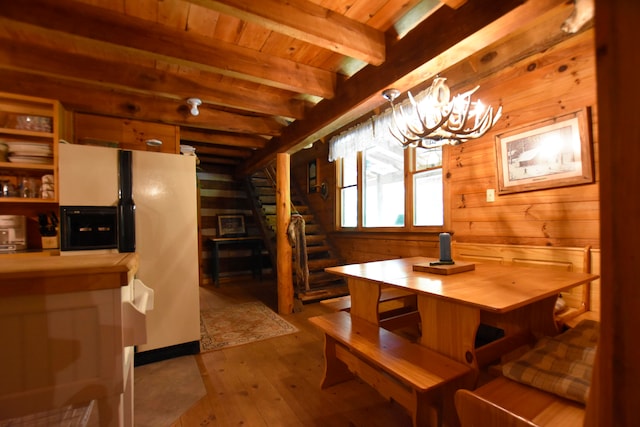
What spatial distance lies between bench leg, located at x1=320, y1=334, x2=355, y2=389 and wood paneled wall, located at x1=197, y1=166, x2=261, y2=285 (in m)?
4.02

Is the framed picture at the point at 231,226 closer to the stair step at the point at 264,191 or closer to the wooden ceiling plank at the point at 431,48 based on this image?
the stair step at the point at 264,191

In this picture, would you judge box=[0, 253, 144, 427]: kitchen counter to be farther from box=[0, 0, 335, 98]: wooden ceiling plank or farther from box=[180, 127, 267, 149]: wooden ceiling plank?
box=[180, 127, 267, 149]: wooden ceiling plank

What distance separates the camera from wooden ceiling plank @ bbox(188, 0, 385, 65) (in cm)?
143

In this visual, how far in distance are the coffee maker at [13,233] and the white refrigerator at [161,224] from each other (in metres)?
0.68

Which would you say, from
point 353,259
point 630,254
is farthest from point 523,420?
point 353,259

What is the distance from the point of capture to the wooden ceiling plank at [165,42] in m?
1.54

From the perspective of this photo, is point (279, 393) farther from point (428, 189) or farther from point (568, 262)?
point (428, 189)

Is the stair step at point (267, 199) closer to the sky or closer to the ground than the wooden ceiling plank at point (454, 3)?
closer to the ground

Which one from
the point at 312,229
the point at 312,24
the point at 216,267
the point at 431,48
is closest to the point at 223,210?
the point at 216,267

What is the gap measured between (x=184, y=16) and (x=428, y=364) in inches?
90.1

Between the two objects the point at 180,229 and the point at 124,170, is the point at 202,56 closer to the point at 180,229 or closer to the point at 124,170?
the point at 124,170

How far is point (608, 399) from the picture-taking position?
1.41 ft

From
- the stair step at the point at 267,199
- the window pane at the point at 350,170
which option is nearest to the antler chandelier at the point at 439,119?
the window pane at the point at 350,170

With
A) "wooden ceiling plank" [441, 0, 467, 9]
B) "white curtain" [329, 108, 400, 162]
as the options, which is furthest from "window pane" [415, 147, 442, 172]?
"wooden ceiling plank" [441, 0, 467, 9]
